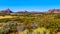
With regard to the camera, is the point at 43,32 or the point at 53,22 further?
the point at 53,22

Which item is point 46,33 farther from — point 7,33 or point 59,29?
point 59,29

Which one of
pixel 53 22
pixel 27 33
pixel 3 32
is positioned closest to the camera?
pixel 27 33

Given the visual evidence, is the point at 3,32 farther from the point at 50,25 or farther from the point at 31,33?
the point at 50,25

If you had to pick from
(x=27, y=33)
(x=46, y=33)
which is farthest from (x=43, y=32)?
(x=27, y=33)

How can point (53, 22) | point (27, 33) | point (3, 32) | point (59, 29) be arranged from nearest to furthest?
point (27, 33) → point (3, 32) → point (59, 29) → point (53, 22)

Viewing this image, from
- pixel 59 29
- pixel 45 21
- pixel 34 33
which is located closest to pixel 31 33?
pixel 34 33

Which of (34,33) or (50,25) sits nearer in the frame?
(34,33)

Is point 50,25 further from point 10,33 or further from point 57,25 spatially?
point 10,33

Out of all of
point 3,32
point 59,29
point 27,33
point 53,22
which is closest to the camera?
point 27,33
